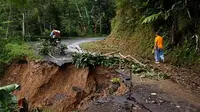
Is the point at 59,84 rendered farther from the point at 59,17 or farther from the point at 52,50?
the point at 59,17

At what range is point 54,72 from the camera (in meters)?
15.5

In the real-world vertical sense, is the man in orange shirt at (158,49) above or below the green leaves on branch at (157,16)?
below

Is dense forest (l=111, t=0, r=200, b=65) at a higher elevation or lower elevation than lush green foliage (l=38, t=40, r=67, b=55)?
higher

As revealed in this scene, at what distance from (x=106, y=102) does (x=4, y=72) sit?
10039mm

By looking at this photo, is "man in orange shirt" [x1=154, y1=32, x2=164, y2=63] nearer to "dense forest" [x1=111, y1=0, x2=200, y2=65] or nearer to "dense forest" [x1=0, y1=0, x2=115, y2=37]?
"dense forest" [x1=111, y1=0, x2=200, y2=65]

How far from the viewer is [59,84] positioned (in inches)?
600

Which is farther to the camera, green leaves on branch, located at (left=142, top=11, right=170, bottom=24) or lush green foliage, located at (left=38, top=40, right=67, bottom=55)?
lush green foliage, located at (left=38, top=40, right=67, bottom=55)

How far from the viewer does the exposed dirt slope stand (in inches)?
531

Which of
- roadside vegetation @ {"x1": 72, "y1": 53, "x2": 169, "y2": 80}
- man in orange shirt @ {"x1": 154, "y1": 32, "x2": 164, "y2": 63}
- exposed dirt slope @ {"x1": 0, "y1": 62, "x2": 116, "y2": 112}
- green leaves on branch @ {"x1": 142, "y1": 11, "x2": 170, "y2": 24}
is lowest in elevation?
exposed dirt slope @ {"x1": 0, "y1": 62, "x2": 116, "y2": 112}

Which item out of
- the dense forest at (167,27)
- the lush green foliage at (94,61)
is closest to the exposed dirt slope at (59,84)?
the lush green foliage at (94,61)

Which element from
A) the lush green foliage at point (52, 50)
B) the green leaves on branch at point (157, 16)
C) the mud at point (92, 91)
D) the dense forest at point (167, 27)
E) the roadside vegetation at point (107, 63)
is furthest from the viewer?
the lush green foliage at point (52, 50)

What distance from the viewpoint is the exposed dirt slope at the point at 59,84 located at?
1348 centimetres

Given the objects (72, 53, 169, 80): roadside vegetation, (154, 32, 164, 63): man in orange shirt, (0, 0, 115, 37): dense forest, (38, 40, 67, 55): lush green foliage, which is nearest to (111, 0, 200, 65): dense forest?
(154, 32, 164, 63): man in orange shirt

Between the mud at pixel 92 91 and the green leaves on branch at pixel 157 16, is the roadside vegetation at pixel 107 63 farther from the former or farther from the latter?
the green leaves on branch at pixel 157 16
